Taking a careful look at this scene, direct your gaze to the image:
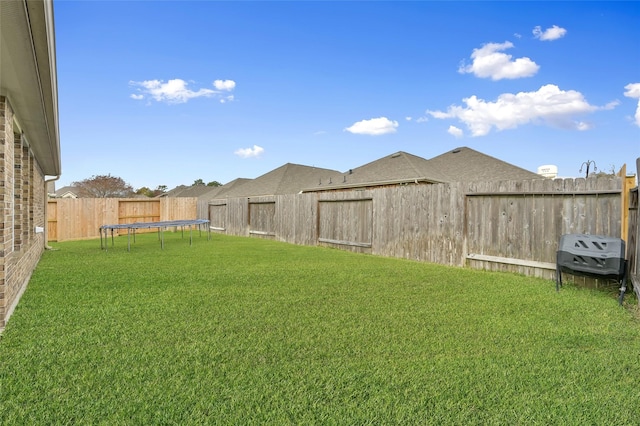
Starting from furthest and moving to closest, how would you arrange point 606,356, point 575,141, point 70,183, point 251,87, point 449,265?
point 70,183
point 251,87
point 575,141
point 449,265
point 606,356

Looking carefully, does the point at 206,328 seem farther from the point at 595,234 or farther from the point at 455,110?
the point at 455,110

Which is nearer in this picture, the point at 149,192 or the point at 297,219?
the point at 297,219

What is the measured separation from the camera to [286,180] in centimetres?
2422

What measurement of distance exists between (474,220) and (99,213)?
16.6 m

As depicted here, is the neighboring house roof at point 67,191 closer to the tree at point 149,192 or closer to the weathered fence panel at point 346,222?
the tree at point 149,192

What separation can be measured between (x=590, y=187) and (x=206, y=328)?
5.96m

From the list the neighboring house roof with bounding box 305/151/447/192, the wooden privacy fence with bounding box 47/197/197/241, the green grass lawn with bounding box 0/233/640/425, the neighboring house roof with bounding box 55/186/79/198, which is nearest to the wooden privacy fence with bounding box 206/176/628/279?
the green grass lawn with bounding box 0/233/640/425

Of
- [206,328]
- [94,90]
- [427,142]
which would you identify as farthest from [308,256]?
[427,142]

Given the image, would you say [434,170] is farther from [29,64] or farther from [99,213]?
[99,213]

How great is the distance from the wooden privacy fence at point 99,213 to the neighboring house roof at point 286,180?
5293 mm

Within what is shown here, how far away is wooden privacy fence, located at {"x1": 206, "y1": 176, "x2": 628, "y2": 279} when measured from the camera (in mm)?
5488

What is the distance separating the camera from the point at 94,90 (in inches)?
502

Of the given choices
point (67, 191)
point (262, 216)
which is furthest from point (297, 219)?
point (67, 191)

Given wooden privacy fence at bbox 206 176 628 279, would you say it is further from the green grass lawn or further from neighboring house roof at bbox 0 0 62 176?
neighboring house roof at bbox 0 0 62 176
